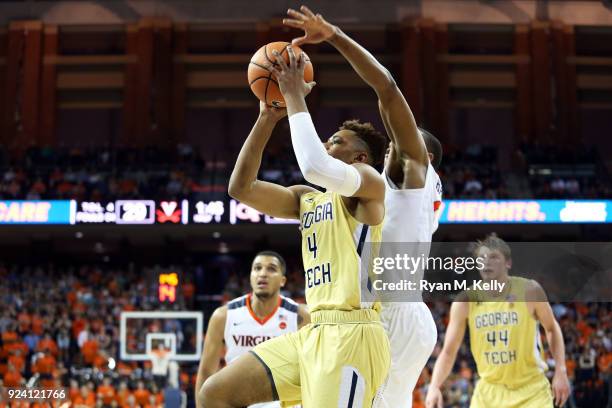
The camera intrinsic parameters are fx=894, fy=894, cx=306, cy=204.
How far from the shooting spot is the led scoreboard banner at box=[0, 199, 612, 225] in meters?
21.3

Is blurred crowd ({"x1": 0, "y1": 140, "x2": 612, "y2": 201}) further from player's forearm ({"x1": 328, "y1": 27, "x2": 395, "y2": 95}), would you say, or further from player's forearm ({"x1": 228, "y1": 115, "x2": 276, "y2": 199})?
player's forearm ({"x1": 328, "y1": 27, "x2": 395, "y2": 95})

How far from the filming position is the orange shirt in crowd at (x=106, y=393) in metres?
13.9

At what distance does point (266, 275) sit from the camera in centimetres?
714

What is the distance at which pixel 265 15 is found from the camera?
27891 mm

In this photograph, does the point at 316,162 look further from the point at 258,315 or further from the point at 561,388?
the point at 258,315

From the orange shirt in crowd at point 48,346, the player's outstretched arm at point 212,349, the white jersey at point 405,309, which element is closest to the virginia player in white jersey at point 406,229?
the white jersey at point 405,309

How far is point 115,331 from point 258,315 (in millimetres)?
12269

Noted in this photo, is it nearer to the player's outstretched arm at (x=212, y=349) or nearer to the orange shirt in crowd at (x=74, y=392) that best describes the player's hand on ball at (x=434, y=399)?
the player's outstretched arm at (x=212, y=349)

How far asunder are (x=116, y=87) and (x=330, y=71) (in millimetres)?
6980

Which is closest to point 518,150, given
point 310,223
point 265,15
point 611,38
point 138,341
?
point 611,38

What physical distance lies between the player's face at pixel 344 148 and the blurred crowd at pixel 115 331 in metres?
7.76

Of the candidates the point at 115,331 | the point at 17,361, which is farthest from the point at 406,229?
the point at 115,331

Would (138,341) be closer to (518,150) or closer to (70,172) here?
(70,172)

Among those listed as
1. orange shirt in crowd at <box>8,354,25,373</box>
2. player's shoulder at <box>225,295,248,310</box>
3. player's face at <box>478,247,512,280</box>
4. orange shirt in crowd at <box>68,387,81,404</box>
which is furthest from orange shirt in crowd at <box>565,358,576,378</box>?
orange shirt in crowd at <box>8,354,25,373</box>
